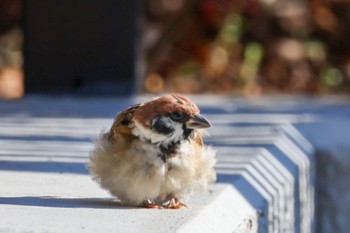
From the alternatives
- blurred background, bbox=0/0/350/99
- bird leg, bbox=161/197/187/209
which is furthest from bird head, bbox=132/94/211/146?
blurred background, bbox=0/0/350/99

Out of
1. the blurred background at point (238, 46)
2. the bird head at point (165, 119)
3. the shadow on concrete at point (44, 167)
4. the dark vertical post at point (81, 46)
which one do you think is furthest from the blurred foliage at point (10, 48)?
the bird head at point (165, 119)

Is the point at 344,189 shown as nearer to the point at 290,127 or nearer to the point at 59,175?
the point at 290,127

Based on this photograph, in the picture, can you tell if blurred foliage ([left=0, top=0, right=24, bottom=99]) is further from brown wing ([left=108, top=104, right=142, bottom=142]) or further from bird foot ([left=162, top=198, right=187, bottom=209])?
bird foot ([left=162, top=198, right=187, bottom=209])

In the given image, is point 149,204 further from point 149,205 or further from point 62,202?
point 62,202

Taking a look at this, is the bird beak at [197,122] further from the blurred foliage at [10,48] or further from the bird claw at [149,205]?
the blurred foliage at [10,48]

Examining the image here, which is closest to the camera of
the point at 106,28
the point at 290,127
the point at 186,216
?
the point at 186,216

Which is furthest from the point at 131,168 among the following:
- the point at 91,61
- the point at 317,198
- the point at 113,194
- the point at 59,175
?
the point at 91,61

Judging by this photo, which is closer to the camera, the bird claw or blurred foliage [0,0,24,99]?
the bird claw

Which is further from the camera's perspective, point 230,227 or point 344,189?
point 344,189
